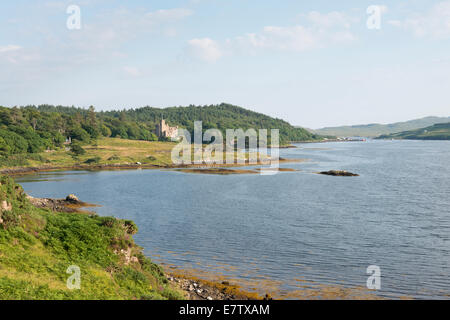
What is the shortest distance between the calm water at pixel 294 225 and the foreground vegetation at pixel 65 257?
9927 millimetres

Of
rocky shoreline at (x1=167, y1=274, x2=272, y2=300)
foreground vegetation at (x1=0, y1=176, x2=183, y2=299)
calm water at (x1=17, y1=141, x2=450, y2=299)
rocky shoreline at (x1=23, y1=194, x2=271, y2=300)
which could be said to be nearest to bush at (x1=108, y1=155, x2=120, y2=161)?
calm water at (x1=17, y1=141, x2=450, y2=299)

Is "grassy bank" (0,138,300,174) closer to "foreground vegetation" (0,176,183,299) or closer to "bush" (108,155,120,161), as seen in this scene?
"bush" (108,155,120,161)

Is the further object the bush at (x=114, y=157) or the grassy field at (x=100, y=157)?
the bush at (x=114, y=157)

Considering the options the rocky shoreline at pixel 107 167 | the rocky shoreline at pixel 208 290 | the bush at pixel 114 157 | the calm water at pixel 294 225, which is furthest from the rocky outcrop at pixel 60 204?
the bush at pixel 114 157

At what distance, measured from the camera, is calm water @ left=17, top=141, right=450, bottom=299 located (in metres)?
34.2

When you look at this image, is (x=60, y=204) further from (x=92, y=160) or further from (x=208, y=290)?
(x=92, y=160)

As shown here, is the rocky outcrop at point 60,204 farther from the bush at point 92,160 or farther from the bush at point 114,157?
the bush at point 114,157

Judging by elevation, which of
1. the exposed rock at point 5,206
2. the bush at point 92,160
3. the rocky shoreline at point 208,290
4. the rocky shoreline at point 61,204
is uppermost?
the exposed rock at point 5,206

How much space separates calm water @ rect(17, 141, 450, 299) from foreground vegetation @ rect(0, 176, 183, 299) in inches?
391

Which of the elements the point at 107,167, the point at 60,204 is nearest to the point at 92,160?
the point at 107,167

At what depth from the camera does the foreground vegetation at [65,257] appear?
19.5m

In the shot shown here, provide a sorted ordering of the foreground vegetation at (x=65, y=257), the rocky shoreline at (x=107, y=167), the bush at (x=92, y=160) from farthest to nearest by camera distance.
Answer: the bush at (x=92, y=160) → the rocky shoreline at (x=107, y=167) → the foreground vegetation at (x=65, y=257)

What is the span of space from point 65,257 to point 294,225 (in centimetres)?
3460
